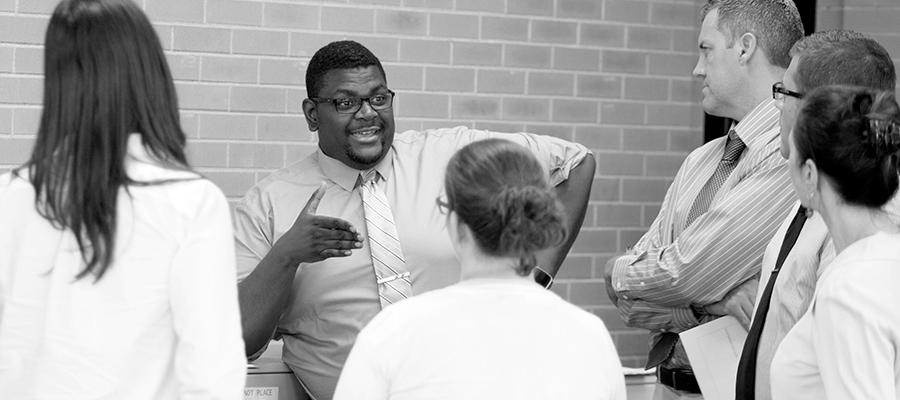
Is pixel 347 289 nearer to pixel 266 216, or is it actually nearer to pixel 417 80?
pixel 266 216

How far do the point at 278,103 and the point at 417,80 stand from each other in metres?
0.53

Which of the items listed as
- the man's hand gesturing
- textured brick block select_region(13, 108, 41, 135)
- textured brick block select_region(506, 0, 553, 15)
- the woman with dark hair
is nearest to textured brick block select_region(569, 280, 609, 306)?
textured brick block select_region(506, 0, 553, 15)

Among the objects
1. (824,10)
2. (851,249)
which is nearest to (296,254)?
(851,249)

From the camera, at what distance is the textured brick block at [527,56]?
4.89 metres

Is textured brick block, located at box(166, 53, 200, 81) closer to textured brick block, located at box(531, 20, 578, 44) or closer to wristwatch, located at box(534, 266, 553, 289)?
textured brick block, located at box(531, 20, 578, 44)

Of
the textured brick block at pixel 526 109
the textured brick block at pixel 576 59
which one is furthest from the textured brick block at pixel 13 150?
the textured brick block at pixel 576 59

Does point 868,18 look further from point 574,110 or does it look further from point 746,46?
point 746,46

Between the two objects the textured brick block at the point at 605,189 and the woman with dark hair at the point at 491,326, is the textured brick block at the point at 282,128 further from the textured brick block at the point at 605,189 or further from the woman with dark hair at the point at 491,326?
the woman with dark hair at the point at 491,326

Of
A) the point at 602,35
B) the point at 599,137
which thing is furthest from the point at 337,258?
the point at 602,35

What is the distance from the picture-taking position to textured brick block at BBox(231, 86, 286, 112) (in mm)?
4543

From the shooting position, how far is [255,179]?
4.59 metres

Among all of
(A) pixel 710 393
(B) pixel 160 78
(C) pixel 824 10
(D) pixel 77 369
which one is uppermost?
(C) pixel 824 10

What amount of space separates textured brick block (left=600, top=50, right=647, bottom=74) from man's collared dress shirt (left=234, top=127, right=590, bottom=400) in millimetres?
1464

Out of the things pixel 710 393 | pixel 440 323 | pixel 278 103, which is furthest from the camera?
pixel 278 103
